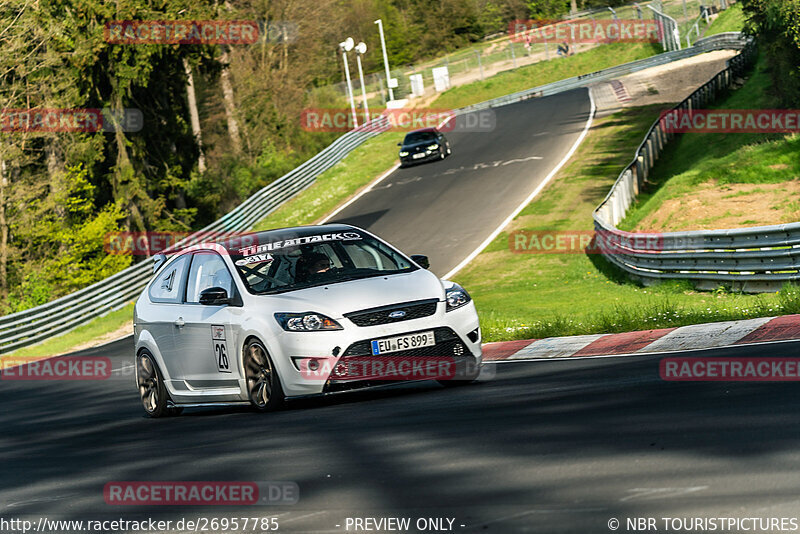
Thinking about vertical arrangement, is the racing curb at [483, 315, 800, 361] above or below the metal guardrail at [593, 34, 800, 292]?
above

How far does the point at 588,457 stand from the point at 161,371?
628 cm

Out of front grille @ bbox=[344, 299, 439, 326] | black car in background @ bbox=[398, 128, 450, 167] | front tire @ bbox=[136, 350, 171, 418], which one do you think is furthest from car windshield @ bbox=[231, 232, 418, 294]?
black car in background @ bbox=[398, 128, 450, 167]

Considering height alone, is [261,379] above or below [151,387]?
above

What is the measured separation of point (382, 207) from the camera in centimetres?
4069

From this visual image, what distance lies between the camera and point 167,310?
1088 centimetres

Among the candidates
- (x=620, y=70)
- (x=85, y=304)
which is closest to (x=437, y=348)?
(x=85, y=304)

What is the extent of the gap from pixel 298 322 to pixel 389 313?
2.51 ft

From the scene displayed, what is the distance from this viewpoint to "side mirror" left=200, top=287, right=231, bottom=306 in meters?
9.62

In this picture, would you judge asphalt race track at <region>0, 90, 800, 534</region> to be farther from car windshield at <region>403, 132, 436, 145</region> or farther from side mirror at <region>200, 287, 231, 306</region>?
car windshield at <region>403, 132, 436, 145</region>

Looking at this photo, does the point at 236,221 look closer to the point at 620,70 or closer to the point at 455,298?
the point at 620,70

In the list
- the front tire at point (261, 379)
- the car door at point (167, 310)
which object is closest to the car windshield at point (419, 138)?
the car door at point (167, 310)

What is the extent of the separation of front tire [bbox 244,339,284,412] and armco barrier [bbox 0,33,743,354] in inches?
903

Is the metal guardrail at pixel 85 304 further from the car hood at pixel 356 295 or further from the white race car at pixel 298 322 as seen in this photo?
the car hood at pixel 356 295

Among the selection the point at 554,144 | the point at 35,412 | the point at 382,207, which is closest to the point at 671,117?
the point at 554,144
